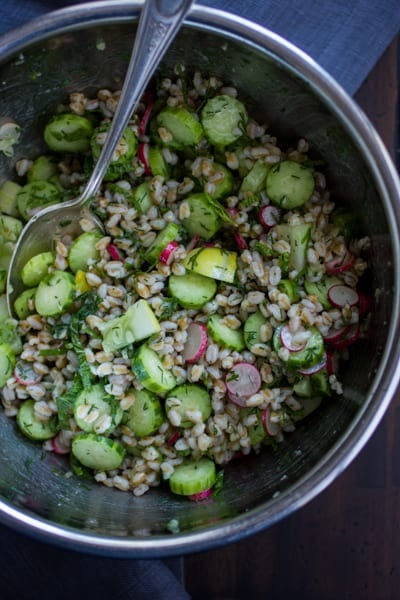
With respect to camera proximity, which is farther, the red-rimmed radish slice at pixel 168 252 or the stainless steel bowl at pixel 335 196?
the red-rimmed radish slice at pixel 168 252

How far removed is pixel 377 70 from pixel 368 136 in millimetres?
510

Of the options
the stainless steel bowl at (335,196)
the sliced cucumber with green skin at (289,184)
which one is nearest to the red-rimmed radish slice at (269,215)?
the sliced cucumber with green skin at (289,184)

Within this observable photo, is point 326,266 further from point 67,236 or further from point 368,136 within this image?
point 67,236

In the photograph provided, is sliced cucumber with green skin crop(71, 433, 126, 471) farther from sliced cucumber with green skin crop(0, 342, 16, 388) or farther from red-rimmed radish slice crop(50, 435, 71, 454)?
sliced cucumber with green skin crop(0, 342, 16, 388)

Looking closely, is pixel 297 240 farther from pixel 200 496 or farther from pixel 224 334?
pixel 200 496

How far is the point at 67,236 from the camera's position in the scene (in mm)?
1511

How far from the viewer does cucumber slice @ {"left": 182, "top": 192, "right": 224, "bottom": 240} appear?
4.70 ft

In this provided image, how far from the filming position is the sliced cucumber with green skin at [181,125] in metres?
1.41

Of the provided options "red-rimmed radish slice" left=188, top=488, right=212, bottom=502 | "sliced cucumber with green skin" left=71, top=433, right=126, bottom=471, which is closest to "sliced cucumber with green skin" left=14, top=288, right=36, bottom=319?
"sliced cucumber with green skin" left=71, top=433, right=126, bottom=471

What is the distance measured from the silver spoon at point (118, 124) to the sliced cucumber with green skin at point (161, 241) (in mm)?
135

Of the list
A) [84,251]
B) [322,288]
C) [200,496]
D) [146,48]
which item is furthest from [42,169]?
[200,496]

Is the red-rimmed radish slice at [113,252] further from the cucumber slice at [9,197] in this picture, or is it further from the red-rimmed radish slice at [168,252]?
the cucumber slice at [9,197]

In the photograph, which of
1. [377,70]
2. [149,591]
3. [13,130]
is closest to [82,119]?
[13,130]

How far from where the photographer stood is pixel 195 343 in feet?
4.67
